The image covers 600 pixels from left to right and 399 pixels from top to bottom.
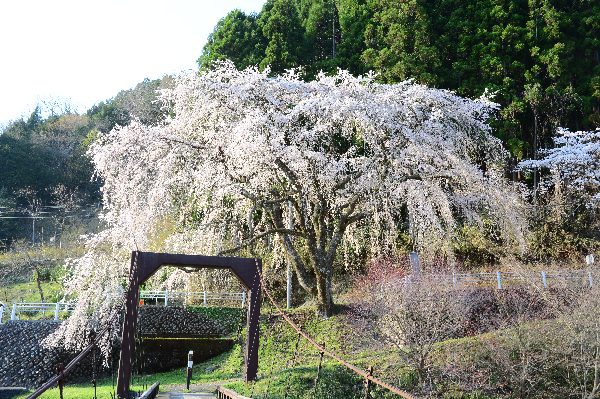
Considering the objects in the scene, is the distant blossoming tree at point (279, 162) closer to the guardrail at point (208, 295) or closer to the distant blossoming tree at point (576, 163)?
the guardrail at point (208, 295)

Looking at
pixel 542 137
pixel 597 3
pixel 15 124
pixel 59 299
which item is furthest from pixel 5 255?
pixel 597 3

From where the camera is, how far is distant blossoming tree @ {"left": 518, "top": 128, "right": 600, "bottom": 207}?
16.1 meters

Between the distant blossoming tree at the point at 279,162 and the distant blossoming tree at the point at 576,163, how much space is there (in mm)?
6661

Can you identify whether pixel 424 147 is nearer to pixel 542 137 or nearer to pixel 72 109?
pixel 542 137

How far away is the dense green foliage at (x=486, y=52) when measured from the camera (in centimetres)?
1792

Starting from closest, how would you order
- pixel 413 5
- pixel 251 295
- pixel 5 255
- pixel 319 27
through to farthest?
pixel 251 295 < pixel 413 5 < pixel 5 255 < pixel 319 27

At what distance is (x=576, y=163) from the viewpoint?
1650 cm

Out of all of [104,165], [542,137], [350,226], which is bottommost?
[350,226]

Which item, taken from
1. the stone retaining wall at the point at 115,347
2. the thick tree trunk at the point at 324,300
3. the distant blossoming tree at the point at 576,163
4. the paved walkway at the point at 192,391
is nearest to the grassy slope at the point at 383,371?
the paved walkway at the point at 192,391

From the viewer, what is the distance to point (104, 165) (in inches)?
388

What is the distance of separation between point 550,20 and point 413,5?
5339 millimetres

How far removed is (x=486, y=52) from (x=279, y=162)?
13097 millimetres

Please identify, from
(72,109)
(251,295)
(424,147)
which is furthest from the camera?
(72,109)

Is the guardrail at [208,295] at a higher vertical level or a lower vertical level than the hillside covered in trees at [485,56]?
lower
